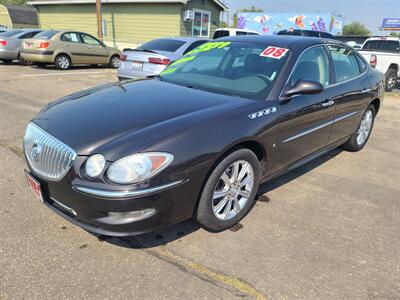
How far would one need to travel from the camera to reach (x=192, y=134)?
8.46 ft

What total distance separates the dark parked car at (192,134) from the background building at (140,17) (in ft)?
55.2

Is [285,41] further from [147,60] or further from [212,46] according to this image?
[147,60]

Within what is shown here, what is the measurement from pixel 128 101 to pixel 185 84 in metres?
0.73

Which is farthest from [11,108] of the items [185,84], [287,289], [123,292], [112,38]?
[112,38]

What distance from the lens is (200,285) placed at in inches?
95.3

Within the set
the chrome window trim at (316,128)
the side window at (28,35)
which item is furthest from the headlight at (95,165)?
the side window at (28,35)

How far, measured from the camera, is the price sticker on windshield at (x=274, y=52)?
141 inches

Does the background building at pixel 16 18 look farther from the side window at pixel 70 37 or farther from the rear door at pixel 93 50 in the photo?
the side window at pixel 70 37

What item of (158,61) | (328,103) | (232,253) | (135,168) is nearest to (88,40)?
(158,61)

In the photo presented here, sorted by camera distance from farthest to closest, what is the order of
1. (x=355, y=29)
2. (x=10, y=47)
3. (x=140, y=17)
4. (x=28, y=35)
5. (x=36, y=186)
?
1. (x=355, y=29)
2. (x=140, y=17)
3. (x=28, y=35)
4. (x=10, y=47)
5. (x=36, y=186)

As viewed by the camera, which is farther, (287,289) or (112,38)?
(112,38)

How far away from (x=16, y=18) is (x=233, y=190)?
45.4 metres

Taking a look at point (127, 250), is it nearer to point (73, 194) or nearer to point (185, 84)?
point (73, 194)

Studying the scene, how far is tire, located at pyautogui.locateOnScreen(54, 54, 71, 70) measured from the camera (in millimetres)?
13266
